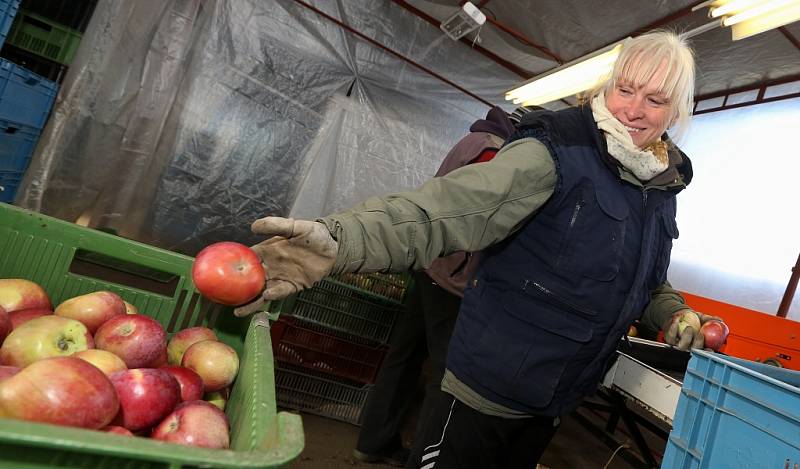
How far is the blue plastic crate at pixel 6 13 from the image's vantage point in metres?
2.95

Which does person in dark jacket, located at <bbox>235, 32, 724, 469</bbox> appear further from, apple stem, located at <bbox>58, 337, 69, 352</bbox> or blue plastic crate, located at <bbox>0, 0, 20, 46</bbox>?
blue plastic crate, located at <bbox>0, 0, 20, 46</bbox>

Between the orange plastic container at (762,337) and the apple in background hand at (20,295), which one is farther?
the orange plastic container at (762,337)

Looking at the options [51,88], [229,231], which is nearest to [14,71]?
[51,88]

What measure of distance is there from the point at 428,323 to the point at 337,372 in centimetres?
106

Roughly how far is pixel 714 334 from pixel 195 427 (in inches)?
77.4

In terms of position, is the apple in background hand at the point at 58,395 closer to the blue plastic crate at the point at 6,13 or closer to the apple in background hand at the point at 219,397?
the apple in background hand at the point at 219,397

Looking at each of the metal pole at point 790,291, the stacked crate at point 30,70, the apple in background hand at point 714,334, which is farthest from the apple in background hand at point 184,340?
the metal pole at point 790,291

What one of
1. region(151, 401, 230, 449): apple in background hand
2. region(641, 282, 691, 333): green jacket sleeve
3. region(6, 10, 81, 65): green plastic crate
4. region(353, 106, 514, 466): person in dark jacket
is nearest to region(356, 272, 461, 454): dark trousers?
region(353, 106, 514, 466): person in dark jacket

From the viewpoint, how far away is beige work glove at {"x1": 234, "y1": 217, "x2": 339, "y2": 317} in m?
1.09

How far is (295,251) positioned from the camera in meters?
1.15

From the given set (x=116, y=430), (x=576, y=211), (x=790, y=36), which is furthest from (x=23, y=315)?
(x=790, y=36)

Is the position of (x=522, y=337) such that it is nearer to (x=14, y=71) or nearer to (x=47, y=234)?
(x=47, y=234)

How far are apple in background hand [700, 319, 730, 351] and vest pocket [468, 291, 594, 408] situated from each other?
783mm

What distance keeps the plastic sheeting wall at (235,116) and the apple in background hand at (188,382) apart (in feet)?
13.2
